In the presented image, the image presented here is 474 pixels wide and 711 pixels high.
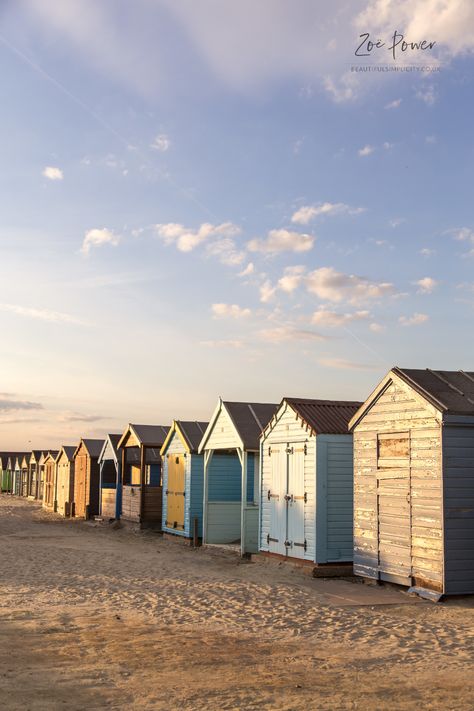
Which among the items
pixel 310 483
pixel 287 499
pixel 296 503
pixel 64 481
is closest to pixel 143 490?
pixel 287 499

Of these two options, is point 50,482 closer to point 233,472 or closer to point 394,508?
point 233,472

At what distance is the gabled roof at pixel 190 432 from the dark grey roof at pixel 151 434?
9.90ft

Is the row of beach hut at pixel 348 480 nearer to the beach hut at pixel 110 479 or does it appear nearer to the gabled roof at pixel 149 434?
the gabled roof at pixel 149 434

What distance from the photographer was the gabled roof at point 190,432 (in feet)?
82.0

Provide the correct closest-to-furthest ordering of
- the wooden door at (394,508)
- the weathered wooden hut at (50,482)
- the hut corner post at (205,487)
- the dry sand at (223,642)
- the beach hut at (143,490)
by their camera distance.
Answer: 1. the dry sand at (223,642)
2. the wooden door at (394,508)
3. the hut corner post at (205,487)
4. the beach hut at (143,490)
5. the weathered wooden hut at (50,482)

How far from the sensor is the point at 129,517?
3030 centimetres

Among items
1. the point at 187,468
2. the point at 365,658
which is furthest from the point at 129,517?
the point at 365,658

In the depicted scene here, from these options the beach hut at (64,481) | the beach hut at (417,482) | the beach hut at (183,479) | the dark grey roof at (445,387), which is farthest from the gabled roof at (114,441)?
the dark grey roof at (445,387)

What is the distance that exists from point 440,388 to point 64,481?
1245 inches

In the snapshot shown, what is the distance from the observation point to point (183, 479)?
25.5m

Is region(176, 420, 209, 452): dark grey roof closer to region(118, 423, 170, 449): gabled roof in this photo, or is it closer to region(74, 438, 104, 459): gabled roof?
region(118, 423, 170, 449): gabled roof

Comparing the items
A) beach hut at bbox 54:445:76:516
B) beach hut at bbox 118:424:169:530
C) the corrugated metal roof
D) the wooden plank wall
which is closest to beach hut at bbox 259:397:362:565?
the corrugated metal roof

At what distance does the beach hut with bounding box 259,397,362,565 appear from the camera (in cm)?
1686

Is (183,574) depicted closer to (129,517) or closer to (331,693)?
(331,693)
